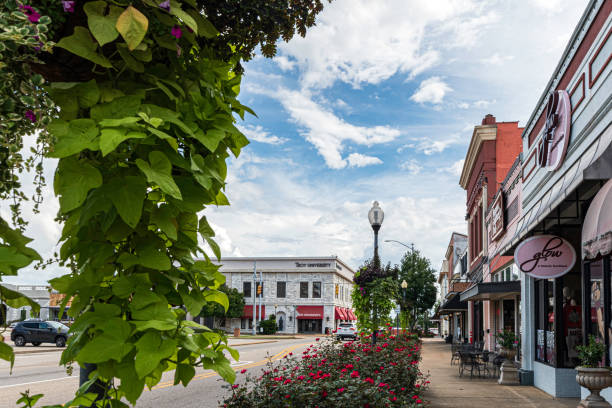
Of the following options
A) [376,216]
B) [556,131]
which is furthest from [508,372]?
[556,131]

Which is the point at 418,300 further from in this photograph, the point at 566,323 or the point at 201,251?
the point at 201,251

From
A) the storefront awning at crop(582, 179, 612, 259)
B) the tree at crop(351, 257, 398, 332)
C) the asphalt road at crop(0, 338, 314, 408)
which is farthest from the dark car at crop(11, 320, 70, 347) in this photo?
the storefront awning at crop(582, 179, 612, 259)

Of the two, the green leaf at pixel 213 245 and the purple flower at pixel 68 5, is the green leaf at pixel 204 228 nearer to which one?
the green leaf at pixel 213 245

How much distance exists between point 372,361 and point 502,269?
1580 cm

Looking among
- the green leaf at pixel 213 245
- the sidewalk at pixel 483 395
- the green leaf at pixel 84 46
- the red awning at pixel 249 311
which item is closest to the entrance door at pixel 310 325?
the red awning at pixel 249 311

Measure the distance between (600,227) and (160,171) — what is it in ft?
24.0

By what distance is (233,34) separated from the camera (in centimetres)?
230

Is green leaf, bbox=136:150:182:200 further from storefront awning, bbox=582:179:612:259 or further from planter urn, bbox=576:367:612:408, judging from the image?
planter urn, bbox=576:367:612:408

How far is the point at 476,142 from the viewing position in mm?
28578

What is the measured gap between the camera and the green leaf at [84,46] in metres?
1.52

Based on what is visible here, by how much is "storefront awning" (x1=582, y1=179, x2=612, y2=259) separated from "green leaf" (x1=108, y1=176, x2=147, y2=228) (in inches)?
273

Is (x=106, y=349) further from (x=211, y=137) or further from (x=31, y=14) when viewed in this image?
(x=31, y=14)

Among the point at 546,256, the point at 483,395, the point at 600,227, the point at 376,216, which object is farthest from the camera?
the point at 376,216

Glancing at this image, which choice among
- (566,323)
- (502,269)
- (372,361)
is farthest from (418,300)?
(372,361)
